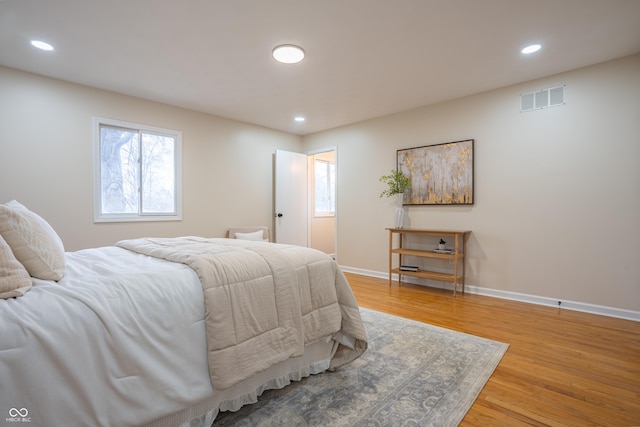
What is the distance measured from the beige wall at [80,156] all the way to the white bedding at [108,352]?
2.52 meters

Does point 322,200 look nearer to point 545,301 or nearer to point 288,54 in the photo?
point 288,54

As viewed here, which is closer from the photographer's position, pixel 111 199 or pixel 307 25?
pixel 307 25

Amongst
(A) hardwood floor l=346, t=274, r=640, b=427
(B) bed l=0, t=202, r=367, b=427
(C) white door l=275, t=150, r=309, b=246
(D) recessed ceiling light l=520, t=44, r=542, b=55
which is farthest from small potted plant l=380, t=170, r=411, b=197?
(B) bed l=0, t=202, r=367, b=427

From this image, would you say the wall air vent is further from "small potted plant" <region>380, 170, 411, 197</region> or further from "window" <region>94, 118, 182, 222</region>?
"window" <region>94, 118, 182, 222</region>

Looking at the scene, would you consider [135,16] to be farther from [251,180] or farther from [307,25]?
[251,180]

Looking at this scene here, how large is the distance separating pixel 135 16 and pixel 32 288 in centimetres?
214

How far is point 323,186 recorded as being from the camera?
22.7 feet

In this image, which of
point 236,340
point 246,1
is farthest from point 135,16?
point 236,340

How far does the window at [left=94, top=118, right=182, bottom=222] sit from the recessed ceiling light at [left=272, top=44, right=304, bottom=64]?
2201 mm

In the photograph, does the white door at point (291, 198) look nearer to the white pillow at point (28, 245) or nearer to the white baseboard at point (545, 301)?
the white baseboard at point (545, 301)

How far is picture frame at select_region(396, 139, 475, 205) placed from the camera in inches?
155

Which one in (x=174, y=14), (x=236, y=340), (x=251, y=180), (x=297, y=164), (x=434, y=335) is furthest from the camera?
(x=297, y=164)

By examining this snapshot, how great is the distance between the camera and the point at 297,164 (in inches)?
222

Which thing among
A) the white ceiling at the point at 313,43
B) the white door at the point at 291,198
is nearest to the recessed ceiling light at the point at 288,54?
the white ceiling at the point at 313,43
